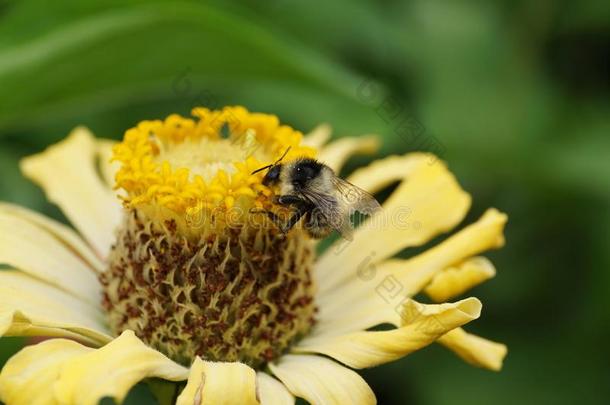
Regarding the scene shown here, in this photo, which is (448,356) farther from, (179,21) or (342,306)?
(179,21)

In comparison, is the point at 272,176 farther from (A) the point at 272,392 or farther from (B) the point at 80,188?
(B) the point at 80,188

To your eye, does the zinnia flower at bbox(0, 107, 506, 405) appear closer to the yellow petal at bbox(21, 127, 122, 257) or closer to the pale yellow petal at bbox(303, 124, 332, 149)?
the yellow petal at bbox(21, 127, 122, 257)

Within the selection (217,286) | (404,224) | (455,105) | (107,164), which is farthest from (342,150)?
(455,105)

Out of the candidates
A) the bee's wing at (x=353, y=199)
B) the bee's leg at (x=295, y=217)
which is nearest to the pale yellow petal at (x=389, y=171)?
the bee's wing at (x=353, y=199)

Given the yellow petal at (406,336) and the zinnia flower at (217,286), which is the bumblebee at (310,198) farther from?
the yellow petal at (406,336)

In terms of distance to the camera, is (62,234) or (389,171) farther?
(389,171)

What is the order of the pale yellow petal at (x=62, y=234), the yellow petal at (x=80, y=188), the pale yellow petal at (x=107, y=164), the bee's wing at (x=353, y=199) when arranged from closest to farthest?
1. the bee's wing at (x=353, y=199)
2. the pale yellow petal at (x=62, y=234)
3. the yellow petal at (x=80, y=188)
4. the pale yellow petal at (x=107, y=164)
